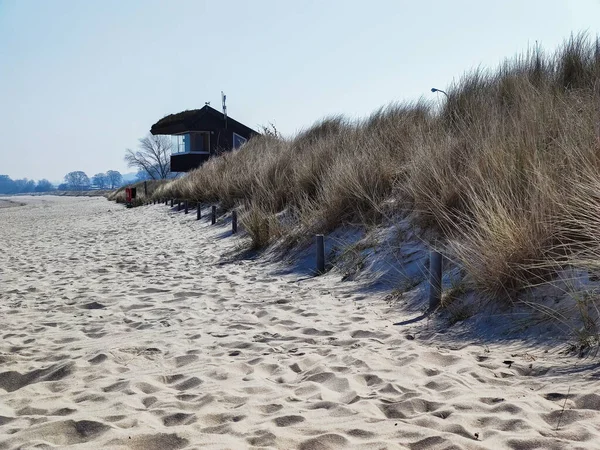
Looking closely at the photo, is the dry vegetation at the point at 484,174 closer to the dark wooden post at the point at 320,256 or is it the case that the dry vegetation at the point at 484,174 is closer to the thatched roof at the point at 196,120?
the dark wooden post at the point at 320,256

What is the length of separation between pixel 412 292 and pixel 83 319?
3.01 metres

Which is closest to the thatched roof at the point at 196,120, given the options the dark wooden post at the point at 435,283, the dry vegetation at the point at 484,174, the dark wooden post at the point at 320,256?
the dry vegetation at the point at 484,174

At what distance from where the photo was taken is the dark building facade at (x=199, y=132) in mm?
37625

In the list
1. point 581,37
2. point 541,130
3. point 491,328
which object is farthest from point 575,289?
point 581,37

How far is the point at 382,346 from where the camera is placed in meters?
3.95

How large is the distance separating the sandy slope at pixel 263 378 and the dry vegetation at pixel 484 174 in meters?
0.96

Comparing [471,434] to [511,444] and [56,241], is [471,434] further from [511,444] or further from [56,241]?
[56,241]

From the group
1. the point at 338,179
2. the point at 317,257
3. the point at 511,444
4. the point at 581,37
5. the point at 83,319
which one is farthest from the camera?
the point at 581,37

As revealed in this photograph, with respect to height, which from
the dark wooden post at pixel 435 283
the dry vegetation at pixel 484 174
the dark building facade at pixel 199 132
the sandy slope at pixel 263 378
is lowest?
the sandy slope at pixel 263 378

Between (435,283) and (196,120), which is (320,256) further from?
(196,120)

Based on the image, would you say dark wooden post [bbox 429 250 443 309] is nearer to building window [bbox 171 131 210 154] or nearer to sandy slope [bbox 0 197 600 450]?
sandy slope [bbox 0 197 600 450]

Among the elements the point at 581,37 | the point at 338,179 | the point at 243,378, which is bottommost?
the point at 243,378

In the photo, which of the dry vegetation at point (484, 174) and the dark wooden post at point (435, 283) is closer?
the dry vegetation at point (484, 174)

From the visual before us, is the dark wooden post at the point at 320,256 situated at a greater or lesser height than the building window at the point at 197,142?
lesser
